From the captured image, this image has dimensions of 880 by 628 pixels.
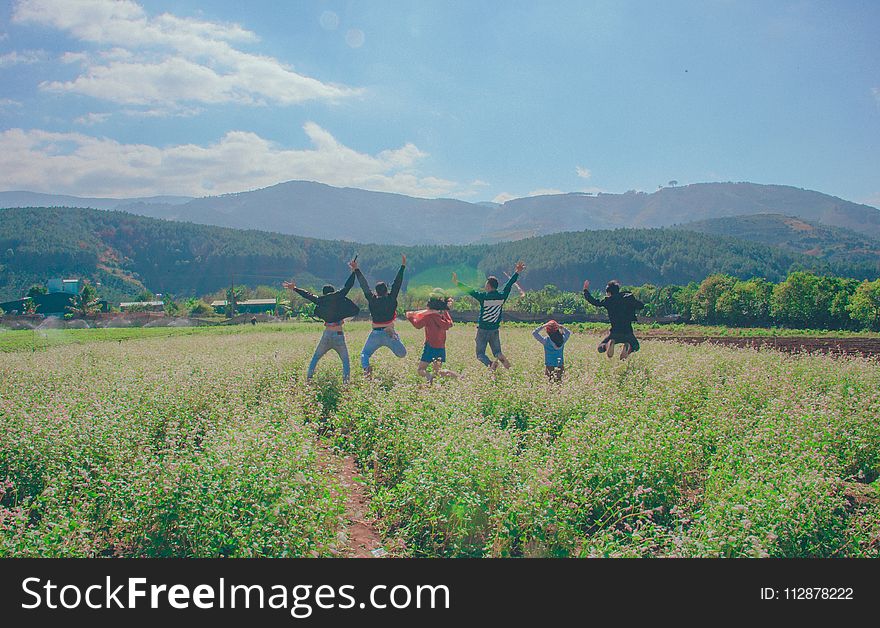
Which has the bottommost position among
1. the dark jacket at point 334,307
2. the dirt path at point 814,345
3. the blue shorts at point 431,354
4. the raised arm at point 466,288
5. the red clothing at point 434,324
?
the dirt path at point 814,345

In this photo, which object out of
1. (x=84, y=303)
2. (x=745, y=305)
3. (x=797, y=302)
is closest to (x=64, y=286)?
(x=84, y=303)

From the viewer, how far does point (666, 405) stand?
8.00 meters

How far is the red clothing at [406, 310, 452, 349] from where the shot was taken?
425 inches

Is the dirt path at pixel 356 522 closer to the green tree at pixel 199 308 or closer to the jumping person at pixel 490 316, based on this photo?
the jumping person at pixel 490 316

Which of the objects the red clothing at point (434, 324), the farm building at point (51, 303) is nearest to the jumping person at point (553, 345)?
the red clothing at point (434, 324)

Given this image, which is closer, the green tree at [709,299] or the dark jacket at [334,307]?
the dark jacket at [334,307]

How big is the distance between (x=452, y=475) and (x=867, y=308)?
187 ft

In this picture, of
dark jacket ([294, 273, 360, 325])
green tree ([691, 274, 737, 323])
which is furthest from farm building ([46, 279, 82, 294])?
dark jacket ([294, 273, 360, 325])

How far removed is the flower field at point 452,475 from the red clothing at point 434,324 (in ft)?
7.15

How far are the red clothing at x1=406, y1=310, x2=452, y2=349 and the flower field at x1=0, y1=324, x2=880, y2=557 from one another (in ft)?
7.15

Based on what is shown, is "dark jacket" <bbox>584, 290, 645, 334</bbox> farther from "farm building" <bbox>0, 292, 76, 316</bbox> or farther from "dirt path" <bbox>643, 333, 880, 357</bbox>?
"farm building" <bbox>0, 292, 76, 316</bbox>

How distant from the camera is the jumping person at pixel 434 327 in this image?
10781mm

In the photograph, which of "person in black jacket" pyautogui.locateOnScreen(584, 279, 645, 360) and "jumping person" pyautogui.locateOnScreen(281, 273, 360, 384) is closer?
"jumping person" pyautogui.locateOnScreen(281, 273, 360, 384)
